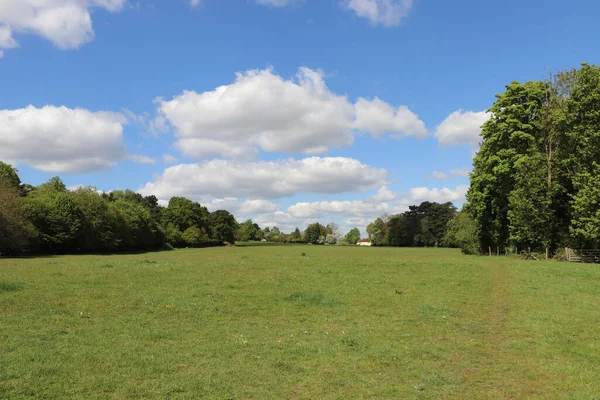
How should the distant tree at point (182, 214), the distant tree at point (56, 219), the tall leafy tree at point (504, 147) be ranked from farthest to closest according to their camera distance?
1. the distant tree at point (182, 214)
2. the distant tree at point (56, 219)
3. the tall leafy tree at point (504, 147)

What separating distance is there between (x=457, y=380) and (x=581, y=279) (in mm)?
25651

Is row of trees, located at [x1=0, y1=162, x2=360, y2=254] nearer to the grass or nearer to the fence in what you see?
the grass

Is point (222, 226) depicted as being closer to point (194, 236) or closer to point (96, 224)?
point (194, 236)


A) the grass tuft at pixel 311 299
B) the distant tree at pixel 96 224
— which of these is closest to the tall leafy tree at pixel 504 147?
A: the grass tuft at pixel 311 299

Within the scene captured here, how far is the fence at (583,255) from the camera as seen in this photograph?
4759 centimetres

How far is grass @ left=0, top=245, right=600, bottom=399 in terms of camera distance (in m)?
9.80

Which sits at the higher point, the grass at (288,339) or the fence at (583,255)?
the fence at (583,255)

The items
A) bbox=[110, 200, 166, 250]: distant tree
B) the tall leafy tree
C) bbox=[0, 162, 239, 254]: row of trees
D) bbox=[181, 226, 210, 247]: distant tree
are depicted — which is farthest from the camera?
bbox=[181, 226, 210, 247]: distant tree

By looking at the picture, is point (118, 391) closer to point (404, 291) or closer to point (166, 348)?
point (166, 348)

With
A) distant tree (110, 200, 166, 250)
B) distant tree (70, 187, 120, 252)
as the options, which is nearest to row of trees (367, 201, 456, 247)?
distant tree (110, 200, 166, 250)

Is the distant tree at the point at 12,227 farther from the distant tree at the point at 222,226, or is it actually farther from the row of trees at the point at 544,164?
the distant tree at the point at 222,226

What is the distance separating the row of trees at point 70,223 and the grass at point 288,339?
55.0m

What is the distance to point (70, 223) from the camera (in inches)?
3258

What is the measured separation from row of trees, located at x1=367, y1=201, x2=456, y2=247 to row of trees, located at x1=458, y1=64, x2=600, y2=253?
11200 cm
